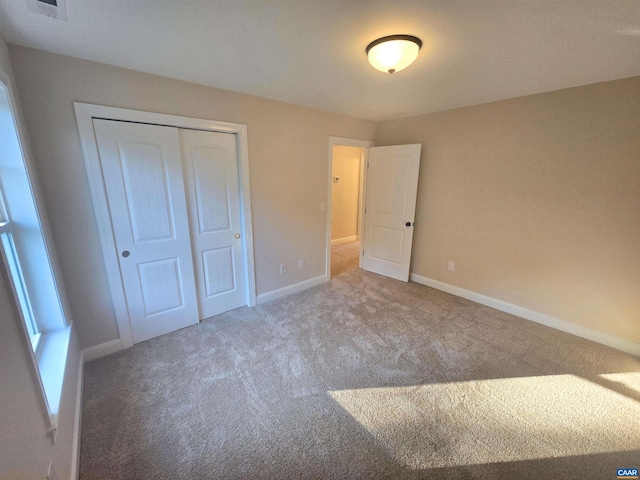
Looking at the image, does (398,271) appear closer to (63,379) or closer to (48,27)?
(63,379)

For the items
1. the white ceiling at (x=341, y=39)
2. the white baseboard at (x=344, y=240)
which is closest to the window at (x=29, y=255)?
the white ceiling at (x=341, y=39)

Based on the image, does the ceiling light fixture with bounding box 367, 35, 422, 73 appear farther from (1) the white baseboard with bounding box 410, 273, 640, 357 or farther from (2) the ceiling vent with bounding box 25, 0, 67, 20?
(1) the white baseboard with bounding box 410, 273, 640, 357

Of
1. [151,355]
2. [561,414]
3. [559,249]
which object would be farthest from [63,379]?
[559,249]

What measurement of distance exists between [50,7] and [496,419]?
340cm

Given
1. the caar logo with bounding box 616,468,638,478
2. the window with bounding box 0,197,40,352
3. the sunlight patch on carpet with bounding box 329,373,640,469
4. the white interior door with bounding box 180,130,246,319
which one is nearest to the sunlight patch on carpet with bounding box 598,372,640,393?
the sunlight patch on carpet with bounding box 329,373,640,469

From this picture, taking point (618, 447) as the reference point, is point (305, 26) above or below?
above

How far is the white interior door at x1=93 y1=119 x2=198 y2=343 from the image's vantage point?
2033 mm

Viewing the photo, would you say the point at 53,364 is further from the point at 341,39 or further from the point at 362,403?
the point at 341,39

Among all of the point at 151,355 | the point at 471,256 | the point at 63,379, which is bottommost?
the point at 151,355

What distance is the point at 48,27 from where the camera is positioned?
1453 mm

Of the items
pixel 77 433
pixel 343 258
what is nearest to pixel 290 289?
pixel 343 258

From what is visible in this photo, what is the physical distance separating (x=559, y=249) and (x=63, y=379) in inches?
157

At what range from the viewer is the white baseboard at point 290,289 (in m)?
3.11

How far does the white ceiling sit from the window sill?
6.12 ft
